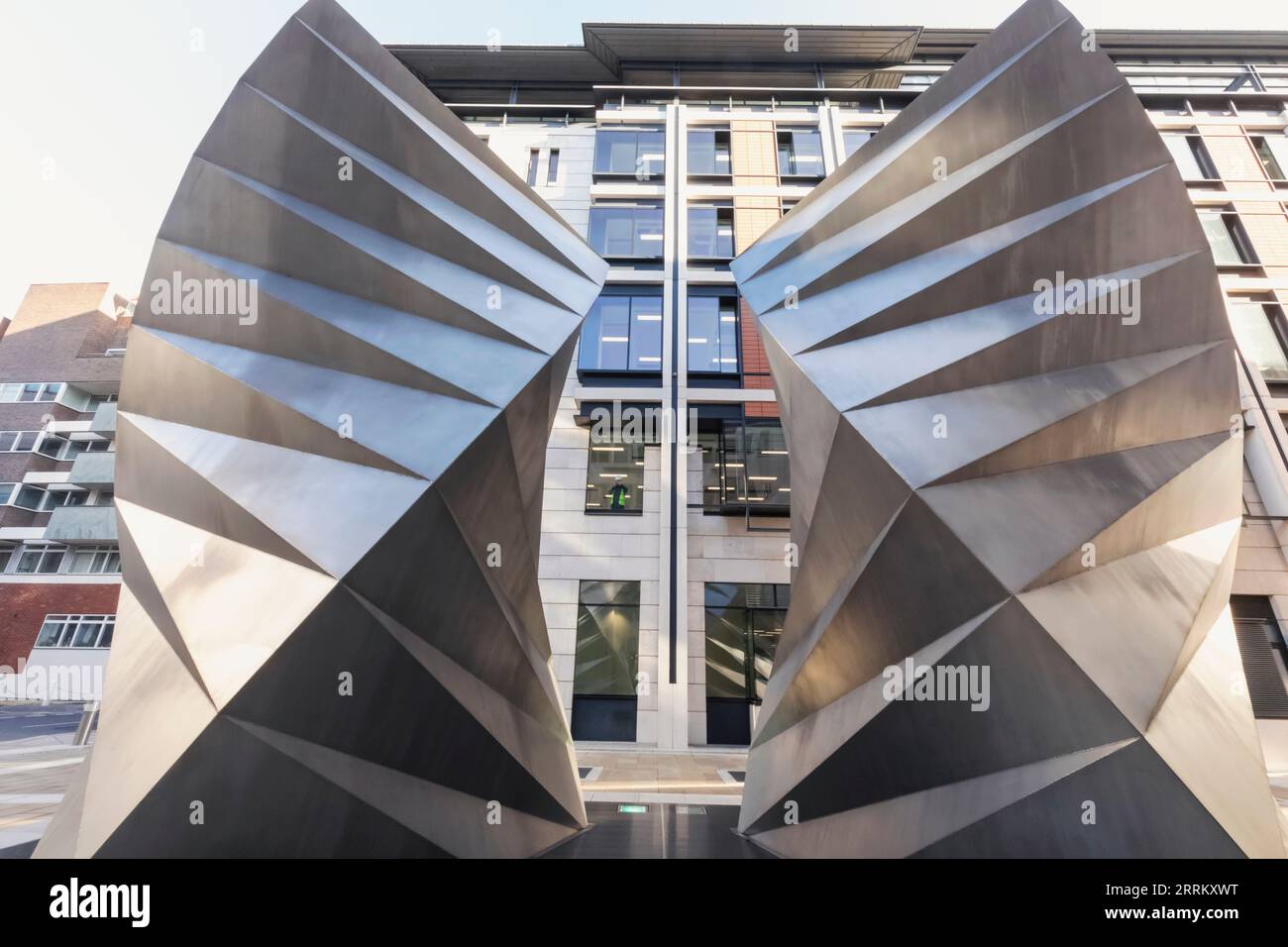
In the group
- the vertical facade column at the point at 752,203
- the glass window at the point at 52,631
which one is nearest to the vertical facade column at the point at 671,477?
the vertical facade column at the point at 752,203

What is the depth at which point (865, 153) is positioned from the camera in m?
9.03

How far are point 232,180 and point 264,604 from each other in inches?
Result: 197

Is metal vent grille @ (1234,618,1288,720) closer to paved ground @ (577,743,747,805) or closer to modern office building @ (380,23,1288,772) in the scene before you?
modern office building @ (380,23,1288,772)

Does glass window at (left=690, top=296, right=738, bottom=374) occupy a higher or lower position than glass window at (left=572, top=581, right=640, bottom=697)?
higher

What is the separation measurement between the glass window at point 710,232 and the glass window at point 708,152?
2.55 m

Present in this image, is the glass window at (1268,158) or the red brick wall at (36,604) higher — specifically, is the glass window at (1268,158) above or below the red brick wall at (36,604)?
above

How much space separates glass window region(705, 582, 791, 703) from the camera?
23.2m

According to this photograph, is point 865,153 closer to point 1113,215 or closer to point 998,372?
point 1113,215

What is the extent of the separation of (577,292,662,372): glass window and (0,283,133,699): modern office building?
33.2 metres

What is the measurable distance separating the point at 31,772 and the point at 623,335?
23.8 m

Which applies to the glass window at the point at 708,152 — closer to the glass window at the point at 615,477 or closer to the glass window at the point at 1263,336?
the glass window at the point at 615,477

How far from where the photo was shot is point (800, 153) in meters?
32.5

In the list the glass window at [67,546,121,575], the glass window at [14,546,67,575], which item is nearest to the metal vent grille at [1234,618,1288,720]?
the glass window at [67,546,121,575]

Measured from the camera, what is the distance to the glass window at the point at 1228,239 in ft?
98.4
